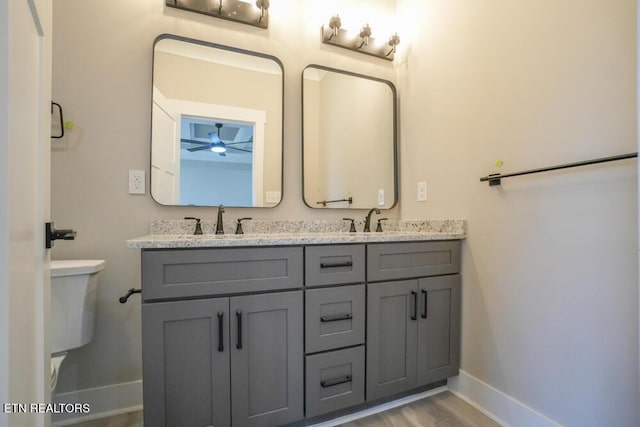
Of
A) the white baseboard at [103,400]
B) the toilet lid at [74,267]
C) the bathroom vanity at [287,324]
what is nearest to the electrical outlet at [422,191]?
the bathroom vanity at [287,324]

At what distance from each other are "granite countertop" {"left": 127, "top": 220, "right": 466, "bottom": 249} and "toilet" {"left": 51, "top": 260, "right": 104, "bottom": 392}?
0.92ft

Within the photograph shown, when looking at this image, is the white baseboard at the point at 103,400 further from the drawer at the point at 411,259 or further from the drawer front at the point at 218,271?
the drawer at the point at 411,259

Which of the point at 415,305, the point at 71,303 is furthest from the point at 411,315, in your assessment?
the point at 71,303

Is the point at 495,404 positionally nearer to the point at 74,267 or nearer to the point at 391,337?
the point at 391,337

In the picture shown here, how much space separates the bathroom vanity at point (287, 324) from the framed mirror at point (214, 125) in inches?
17.7

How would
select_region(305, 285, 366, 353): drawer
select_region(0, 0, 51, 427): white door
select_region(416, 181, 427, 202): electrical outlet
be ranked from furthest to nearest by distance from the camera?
select_region(416, 181, 427, 202): electrical outlet, select_region(305, 285, 366, 353): drawer, select_region(0, 0, 51, 427): white door

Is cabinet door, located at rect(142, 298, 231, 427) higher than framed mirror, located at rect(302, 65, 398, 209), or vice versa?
framed mirror, located at rect(302, 65, 398, 209)

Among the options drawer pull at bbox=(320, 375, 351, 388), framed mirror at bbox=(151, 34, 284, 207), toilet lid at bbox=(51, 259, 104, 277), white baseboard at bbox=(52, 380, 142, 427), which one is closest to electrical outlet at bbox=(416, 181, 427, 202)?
framed mirror at bbox=(151, 34, 284, 207)

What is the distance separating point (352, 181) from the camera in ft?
6.63

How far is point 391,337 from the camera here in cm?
146

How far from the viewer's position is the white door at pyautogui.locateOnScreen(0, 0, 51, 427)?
466 mm

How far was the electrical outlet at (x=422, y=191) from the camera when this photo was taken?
1900 mm

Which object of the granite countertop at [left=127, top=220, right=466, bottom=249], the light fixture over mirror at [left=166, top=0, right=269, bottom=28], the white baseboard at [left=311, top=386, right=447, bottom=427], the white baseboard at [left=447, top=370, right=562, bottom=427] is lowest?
the white baseboard at [left=311, top=386, right=447, bottom=427]

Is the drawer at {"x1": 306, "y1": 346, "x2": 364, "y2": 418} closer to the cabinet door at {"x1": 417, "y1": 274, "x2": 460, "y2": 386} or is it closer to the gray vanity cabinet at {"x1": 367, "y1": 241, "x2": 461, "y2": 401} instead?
the gray vanity cabinet at {"x1": 367, "y1": 241, "x2": 461, "y2": 401}
